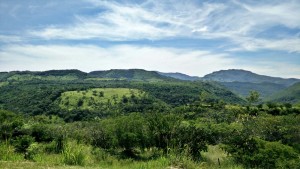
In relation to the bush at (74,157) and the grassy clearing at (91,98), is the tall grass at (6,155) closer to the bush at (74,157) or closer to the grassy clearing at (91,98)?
the bush at (74,157)

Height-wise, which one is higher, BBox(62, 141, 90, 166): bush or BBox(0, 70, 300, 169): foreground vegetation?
BBox(62, 141, 90, 166): bush

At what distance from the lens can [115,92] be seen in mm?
182250

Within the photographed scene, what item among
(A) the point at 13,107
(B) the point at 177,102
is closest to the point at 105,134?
(A) the point at 13,107

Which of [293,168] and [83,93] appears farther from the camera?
[83,93]

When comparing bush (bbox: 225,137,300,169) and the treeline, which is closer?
bush (bbox: 225,137,300,169)

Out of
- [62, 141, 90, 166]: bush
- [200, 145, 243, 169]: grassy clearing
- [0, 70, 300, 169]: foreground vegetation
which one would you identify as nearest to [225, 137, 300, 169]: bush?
[0, 70, 300, 169]: foreground vegetation

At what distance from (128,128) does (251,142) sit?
14047mm

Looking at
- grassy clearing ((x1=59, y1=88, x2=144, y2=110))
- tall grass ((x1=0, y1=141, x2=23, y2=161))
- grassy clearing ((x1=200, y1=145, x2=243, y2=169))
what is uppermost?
tall grass ((x1=0, y1=141, x2=23, y2=161))

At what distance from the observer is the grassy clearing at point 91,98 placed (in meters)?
146

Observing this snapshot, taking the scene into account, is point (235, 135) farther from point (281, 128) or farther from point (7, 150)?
point (7, 150)

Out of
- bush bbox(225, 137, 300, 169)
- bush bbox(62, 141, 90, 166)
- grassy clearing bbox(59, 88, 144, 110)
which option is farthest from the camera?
grassy clearing bbox(59, 88, 144, 110)

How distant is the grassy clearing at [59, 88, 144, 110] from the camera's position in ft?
479

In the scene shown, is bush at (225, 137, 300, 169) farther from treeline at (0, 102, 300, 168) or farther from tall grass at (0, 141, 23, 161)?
tall grass at (0, 141, 23, 161)

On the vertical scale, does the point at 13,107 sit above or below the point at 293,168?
below
